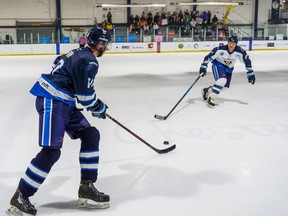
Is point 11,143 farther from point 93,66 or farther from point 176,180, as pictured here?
point 93,66

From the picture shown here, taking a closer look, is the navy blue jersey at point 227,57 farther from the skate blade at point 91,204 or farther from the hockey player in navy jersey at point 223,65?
the skate blade at point 91,204

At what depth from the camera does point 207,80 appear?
8.84 m

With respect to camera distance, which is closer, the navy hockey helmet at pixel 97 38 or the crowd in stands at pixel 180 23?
the navy hockey helmet at pixel 97 38

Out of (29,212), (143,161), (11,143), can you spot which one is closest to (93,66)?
(29,212)

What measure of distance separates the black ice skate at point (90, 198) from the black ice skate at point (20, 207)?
0.28 meters

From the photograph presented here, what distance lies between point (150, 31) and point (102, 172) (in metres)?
16.2

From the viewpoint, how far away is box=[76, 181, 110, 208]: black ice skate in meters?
2.39

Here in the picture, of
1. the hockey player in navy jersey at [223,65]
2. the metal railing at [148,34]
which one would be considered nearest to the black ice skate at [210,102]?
the hockey player in navy jersey at [223,65]

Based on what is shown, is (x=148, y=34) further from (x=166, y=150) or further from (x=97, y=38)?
(x=97, y=38)

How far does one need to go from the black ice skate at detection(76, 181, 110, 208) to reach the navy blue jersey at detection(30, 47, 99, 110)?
1.63 feet

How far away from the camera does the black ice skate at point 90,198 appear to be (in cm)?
239

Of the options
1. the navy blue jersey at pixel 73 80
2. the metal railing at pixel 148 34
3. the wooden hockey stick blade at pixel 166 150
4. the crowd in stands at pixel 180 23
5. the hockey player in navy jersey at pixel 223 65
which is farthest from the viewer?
the crowd in stands at pixel 180 23

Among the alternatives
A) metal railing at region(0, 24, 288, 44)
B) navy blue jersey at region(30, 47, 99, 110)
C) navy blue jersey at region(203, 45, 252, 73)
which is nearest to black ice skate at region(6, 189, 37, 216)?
navy blue jersey at region(30, 47, 99, 110)

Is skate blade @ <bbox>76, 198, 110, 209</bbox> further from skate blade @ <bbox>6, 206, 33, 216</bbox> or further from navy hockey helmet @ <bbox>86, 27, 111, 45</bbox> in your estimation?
navy hockey helmet @ <bbox>86, 27, 111, 45</bbox>
